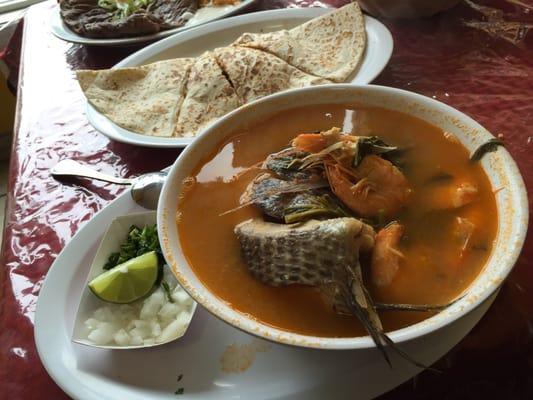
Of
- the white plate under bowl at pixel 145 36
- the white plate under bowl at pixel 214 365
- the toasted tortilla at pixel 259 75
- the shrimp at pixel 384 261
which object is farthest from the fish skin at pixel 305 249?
the white plate under bowl at pixel 145 36

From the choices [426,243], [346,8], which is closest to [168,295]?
[426,243]

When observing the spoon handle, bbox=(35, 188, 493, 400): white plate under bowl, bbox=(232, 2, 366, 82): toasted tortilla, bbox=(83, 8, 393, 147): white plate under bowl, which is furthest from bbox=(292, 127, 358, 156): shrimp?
bbox=(83, 8, 393, 147): white plate under bowl

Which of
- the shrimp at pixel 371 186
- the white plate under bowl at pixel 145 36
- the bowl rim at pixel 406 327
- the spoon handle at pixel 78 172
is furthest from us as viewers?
the white plate under bowl at pixel 145 36

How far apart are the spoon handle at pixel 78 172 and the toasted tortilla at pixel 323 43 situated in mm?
873

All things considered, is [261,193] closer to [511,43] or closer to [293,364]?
[293,364]

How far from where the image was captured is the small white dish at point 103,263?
1.06 meters

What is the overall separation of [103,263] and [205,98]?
925mm

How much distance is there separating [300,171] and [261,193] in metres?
0.10

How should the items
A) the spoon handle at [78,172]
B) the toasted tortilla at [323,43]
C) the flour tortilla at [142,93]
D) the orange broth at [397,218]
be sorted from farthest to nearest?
the toasted tortilla at [323,43], the flour tortilla at [142,93], the spoon handle at [78,172], the orange broth at [397,218]

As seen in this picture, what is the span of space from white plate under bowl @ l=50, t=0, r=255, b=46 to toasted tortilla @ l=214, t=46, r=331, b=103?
519mm

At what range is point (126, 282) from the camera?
1.14 metres

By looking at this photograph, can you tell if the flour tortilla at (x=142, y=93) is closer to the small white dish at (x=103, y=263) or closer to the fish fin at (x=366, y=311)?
the small white dish at (x=103, y=263)

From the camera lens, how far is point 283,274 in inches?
36.6

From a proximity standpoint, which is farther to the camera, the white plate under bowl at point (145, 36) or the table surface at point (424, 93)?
the white plate under bowl at point (145, 36)
